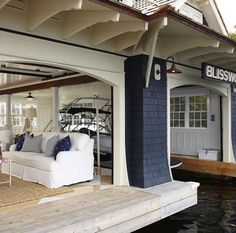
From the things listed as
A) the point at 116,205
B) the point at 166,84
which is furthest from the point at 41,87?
the point at 116,205

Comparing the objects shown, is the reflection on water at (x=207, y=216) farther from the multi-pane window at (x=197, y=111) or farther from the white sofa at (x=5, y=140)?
the white sofa at (x=5, y=140)

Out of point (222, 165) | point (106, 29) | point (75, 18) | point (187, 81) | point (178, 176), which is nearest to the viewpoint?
point (75, 18)

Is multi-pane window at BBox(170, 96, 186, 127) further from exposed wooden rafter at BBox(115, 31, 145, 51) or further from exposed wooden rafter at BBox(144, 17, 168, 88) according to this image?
exposed wooden rafter at BBox(115, 31, 145, 51)

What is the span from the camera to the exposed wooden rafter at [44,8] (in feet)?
11.2

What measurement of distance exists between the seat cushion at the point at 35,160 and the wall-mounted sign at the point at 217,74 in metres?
3.38

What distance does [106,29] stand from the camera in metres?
4.59

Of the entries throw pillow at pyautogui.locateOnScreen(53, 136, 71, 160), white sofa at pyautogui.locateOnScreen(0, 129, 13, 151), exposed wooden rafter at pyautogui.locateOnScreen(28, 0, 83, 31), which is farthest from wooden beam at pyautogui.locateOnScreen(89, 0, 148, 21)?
white sofa at pyautogui.locateOnScreen(0, 129, 13, 151)

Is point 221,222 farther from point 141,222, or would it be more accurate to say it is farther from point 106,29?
point 106,29

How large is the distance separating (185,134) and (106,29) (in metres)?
6.51

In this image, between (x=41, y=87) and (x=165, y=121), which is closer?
(x=165, y=121)

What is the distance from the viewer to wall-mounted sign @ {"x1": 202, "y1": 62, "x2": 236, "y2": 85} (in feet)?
19.3

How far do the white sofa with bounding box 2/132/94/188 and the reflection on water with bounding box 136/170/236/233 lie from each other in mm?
1557

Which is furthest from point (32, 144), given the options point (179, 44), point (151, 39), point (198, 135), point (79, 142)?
point (198, 135)

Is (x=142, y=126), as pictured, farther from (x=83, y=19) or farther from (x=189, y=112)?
(x=189, y=112)
